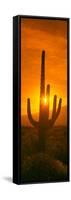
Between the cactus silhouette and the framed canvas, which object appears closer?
the framed canvas

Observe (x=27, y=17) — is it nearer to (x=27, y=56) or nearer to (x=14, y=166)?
(x=27, y=56)

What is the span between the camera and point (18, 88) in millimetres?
9453

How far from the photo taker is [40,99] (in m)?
9.66

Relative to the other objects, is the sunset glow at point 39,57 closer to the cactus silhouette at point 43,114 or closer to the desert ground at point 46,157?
the cactus silhouette at point 43,114

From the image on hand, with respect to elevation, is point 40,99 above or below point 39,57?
below

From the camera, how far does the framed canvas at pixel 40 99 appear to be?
31.2 ft

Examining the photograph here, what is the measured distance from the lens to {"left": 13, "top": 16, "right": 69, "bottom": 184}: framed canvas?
31.2 feet

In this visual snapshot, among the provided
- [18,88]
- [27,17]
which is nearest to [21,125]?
[18,88]

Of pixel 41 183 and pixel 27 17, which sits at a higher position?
pixel 27 17

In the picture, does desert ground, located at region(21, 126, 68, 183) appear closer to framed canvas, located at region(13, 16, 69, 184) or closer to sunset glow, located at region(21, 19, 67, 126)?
framed canvas, located at region(13, 16, 69, 184)

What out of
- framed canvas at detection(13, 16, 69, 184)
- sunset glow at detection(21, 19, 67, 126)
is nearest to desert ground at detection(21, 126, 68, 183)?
framed canvas at detection(13, 16, 69, 184)

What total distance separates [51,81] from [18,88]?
1.61 feet

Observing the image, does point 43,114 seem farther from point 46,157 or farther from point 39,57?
point 39,57

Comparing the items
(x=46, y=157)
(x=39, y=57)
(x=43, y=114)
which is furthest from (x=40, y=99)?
(x=46, y=157)
